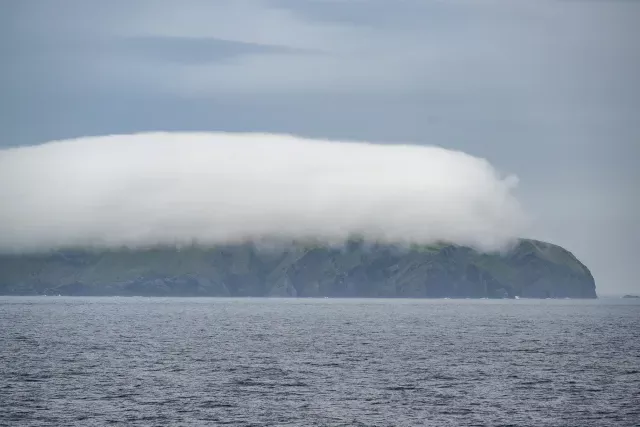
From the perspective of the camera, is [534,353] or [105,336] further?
[105,336]

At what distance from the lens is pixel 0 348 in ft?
527

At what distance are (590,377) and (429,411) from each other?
38.6m

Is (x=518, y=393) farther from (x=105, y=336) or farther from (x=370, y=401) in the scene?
(x=105, y=336)

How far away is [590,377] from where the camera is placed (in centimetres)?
11956

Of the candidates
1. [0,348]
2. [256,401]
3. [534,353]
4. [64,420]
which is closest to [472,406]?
[256,401]

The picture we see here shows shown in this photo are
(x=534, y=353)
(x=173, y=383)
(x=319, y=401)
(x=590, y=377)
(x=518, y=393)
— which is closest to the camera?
(x=319, y=401)

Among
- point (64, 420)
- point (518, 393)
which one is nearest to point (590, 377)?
point (518, 393)

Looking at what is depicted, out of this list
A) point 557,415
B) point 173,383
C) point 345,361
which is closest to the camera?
point 557,415

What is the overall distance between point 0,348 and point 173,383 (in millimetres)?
64042

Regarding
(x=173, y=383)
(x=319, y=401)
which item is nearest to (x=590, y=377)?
(x=319, y=401)

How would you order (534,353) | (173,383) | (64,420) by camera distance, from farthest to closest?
(534,353) → (173,383) → (64,420)

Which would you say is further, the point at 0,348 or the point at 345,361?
the point at 0,348

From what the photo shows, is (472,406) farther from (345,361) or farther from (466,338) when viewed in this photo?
(466,338)

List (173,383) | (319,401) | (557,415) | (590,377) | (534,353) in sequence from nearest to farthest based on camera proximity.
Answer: (557,415), (319,401), (173,383), (590,377), (534,353)
